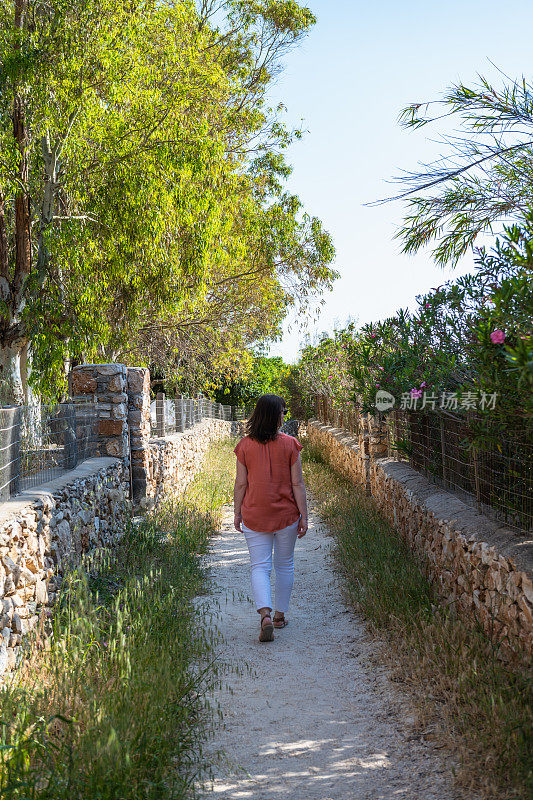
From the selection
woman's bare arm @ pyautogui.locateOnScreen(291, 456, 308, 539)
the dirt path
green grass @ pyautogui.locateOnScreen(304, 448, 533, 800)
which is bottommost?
the dirt path

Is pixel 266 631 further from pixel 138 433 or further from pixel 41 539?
pixel 138 433

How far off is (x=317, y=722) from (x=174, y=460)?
8.97 m

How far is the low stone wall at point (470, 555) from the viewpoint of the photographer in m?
3.72

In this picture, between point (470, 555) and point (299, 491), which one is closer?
point (470, 555)

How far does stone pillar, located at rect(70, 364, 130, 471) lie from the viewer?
873cm

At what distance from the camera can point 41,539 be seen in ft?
16.0

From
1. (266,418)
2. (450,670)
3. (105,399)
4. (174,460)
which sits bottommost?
(450,670)

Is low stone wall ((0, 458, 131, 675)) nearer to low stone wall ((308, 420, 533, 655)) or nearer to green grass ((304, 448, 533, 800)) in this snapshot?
green grass ((304, 448, 533, 800))

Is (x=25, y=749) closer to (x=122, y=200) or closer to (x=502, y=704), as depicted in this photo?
(x=502, y=704)

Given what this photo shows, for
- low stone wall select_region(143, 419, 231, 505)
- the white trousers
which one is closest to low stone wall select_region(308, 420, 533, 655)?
the white trousers

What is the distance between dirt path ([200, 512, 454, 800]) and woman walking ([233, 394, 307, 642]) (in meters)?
0.50

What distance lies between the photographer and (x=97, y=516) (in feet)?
22.6

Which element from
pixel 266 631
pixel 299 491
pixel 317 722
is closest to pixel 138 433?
pixel 299 491

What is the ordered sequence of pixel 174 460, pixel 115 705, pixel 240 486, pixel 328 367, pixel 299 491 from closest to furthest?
pixel 115 705, pixel 299 491, pixel 240 486, pixel 174 460, pixel 328 367
